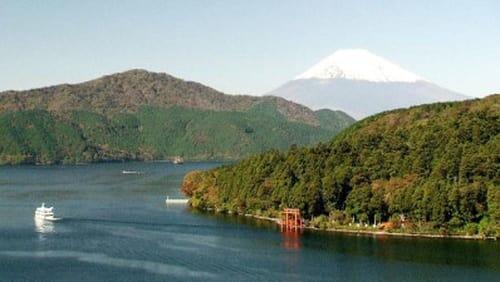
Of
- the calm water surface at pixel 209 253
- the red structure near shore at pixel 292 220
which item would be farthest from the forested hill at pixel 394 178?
the calm water surface at pixel 209 253

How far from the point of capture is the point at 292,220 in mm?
78125

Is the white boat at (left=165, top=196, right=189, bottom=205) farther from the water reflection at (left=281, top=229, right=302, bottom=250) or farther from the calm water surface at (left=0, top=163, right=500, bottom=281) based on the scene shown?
the water reflection at (left=281, top=229, right=302, bottom=250)

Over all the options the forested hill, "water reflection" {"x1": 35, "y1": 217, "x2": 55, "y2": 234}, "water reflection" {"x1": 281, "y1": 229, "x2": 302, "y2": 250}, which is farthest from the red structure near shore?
"water reflection" {"x1": 35, "y1": 217, "x2": 55, "y2": 234}

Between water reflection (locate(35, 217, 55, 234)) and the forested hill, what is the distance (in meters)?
19.1

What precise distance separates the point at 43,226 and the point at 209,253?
2451cm

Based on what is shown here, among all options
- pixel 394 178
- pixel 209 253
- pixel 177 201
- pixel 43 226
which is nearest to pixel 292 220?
pixel 394 178

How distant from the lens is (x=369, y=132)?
102m

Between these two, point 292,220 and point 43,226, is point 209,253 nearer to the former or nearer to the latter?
point 292,220

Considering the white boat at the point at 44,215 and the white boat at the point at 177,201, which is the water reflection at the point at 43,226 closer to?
the white boat at the point at 44,215

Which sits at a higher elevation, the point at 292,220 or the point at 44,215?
the point at 292,220

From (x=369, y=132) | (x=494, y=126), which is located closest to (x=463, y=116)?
(x=494, y=126)

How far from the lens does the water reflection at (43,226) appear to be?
7856cm

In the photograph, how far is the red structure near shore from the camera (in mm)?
77000

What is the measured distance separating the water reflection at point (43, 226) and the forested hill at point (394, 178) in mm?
19077
